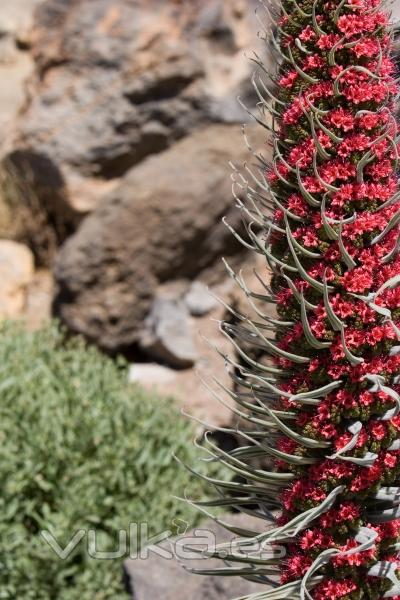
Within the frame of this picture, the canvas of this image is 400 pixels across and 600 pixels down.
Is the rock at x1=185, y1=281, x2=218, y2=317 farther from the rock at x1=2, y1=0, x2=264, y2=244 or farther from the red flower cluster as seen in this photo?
the red flower cluster

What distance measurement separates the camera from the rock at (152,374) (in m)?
6.00

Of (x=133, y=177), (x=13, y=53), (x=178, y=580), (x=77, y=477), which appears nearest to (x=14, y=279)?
(x=133, y=177)

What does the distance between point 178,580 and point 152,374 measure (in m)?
3.19

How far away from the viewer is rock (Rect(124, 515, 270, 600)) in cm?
278

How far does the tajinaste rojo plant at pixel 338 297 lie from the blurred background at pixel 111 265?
1.72m

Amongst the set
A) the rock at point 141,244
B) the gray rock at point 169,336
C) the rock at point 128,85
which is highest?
the rock at point 128,85

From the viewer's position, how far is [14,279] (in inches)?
277

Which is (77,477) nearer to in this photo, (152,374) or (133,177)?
(152,374)

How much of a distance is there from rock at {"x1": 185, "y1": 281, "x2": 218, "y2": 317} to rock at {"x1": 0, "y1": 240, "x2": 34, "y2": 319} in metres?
1.33

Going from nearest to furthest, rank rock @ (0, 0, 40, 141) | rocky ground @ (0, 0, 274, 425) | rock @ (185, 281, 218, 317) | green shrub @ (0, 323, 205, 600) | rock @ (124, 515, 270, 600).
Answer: rock @ (124, 515, 270, 600) → green shrub @ (0, 323, 205, 600) → rocky ground @ (0, 0, 274, 425) → rock @ (185, 281, 218, 317) → rock @ (0, 0, 40, 141)

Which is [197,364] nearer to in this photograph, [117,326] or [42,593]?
[117,326]

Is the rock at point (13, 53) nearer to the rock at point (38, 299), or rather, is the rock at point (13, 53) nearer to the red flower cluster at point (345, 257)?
the rock at point (38, 299)

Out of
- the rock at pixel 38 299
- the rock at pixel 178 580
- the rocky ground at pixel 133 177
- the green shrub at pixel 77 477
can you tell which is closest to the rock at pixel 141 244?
the rocky ground at pixel 133 177

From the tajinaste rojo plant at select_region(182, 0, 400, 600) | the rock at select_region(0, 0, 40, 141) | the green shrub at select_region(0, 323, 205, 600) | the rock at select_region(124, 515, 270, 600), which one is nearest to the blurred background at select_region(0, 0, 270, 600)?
the green shrub at select_region(0, 323, 205, 600)
